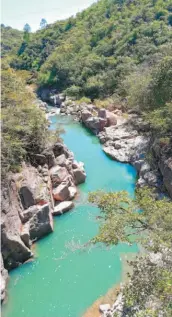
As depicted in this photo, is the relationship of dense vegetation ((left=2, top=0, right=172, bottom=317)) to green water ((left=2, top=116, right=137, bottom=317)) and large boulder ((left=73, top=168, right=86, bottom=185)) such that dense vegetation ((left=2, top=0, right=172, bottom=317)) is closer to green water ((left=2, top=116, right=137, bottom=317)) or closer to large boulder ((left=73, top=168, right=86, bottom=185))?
green water ((left=2, top=116, right=137, bottom=317))

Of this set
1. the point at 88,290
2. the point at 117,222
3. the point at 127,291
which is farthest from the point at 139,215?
the point at 88,290

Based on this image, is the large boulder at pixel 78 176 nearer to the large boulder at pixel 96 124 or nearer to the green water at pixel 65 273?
the green water at pixel 65 273

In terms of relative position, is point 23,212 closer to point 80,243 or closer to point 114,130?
point 80,243

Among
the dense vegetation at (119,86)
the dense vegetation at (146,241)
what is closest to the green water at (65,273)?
the dense vegetation at (119,86)

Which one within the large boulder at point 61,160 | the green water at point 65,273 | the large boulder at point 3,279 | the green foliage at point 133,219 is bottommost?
the green water at point 65,273

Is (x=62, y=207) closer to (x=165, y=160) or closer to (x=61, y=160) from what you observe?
(x=61, y=160)
